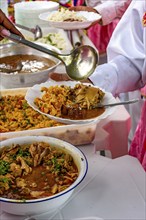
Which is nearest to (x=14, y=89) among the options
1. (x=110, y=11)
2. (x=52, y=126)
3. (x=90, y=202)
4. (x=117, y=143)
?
(x=52, y=126)

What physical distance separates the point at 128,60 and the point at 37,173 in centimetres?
70

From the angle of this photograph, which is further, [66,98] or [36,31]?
[36,31]

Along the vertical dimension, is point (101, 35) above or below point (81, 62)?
below

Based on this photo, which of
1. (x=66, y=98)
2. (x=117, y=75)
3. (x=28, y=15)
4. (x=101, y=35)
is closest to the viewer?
(x=66, y=98)

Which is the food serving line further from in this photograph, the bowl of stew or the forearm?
the forearm

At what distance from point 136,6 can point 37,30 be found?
648 mm

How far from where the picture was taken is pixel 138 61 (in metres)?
1.35

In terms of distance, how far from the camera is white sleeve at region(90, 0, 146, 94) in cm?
134

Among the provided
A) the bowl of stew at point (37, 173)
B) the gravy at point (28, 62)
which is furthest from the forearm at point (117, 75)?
the bowl of stew at point (37, 173)

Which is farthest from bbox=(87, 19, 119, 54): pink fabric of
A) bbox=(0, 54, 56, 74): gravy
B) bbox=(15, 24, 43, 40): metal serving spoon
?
bbox=(0, 54, 56, 74): gravy

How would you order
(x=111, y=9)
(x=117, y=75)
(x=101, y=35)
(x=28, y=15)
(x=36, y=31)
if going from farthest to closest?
(x=101, y=35) → (x=111, y=9) → (x=28, y=15) → (x=36, y=31) → (x=117, y=75)

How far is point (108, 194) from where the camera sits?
2.84 ft

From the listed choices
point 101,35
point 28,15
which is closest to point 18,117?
point 28,15

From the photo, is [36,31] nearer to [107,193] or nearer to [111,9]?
[111,9]
